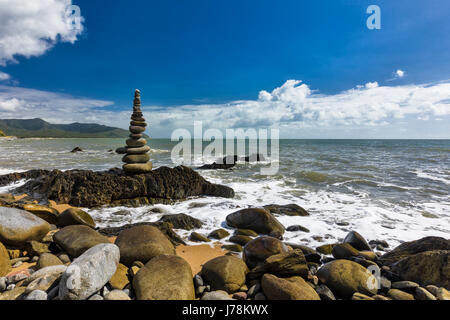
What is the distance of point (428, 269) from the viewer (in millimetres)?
4309

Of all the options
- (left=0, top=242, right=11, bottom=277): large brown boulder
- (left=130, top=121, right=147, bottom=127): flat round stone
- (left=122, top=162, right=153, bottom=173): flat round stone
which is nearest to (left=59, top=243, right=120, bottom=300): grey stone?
(left=0, top=242, right=11, bottom=277): large brown boulder

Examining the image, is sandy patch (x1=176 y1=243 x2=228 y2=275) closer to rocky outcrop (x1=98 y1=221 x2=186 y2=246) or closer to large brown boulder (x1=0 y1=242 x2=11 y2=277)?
rocky outcrop (x1=98 y1=221 x2=186 y2=246)

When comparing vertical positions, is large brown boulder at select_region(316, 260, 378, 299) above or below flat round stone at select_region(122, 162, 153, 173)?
below

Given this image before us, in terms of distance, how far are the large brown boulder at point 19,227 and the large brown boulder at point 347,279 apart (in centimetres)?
647

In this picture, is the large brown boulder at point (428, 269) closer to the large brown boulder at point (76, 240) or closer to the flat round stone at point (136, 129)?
the large brown boulder at point (76, 240)

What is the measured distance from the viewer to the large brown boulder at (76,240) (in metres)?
4.84

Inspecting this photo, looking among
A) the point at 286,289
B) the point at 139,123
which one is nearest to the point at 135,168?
the point at 139,123

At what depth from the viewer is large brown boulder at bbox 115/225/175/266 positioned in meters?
4.61

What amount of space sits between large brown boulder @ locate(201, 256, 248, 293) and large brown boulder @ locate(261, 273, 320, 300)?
477mm

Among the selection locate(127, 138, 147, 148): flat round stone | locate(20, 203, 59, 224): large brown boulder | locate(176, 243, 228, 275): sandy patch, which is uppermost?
locate(127, 138, 147, 148): flat round stone

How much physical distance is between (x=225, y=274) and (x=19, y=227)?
4.83m

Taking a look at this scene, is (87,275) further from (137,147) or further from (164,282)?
(137,147)

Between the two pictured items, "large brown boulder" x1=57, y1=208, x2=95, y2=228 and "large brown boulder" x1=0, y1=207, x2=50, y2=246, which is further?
"large brown boulder" x1=57, y1=208, x2=95, y2=228
